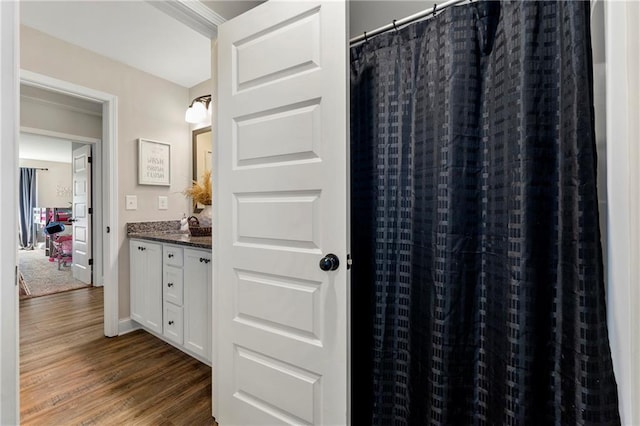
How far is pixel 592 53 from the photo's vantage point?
83 centimetres

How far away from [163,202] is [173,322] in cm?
130

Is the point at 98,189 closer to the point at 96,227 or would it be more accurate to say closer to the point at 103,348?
the point at 96,227

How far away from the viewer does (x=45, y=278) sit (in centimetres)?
426

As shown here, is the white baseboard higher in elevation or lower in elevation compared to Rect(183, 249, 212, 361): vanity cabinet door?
lower

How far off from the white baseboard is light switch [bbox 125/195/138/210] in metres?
1.01

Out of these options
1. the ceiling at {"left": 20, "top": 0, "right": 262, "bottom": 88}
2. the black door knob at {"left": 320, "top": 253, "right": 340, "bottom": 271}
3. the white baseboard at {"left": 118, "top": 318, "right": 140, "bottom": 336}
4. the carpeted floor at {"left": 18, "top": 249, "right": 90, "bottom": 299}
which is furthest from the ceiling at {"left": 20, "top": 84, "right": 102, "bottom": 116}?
the black door knob at {"left": 320, "top": 253, "right": 340, "bottom": 271}

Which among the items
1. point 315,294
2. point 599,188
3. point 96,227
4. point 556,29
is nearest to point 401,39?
point 556,29

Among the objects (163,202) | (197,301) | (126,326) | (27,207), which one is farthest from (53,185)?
(197,301)

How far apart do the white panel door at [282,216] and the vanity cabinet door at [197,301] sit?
479mm

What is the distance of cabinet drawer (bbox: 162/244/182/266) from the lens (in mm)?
2041

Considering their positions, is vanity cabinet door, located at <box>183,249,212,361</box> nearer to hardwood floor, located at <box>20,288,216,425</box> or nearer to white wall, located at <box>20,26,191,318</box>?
Result: hardwood floor, located at <box>20,288,216,425</box>

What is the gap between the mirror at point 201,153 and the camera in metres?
2.92

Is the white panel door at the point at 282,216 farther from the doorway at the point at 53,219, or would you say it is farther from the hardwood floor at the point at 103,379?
the doorway at the point at 53,219

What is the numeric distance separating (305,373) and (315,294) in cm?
33
